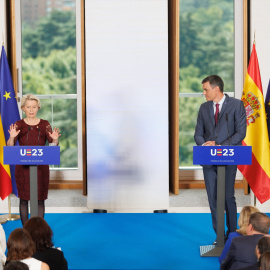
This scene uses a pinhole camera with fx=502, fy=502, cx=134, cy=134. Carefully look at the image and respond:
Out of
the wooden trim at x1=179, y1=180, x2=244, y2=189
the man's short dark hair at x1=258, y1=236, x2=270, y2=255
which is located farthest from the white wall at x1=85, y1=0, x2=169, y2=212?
the man's short dark hair at x1=258, y1=236, x2=270, y2=255

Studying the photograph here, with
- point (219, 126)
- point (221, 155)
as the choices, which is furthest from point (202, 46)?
point (221, 155)

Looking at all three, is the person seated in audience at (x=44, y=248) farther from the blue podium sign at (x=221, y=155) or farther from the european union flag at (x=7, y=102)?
the european union flag at (x=7, y=102)

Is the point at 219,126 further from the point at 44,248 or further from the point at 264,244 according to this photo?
the point at 44,248

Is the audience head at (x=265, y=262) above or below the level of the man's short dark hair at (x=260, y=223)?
above

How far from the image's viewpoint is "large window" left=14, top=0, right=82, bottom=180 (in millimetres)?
8719

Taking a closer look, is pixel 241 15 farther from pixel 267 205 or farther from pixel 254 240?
pixel 254 240

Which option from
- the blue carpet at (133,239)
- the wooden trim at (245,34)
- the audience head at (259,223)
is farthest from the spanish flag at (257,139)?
the audience head at (259,223)

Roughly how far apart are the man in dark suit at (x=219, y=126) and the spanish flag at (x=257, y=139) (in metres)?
1.54

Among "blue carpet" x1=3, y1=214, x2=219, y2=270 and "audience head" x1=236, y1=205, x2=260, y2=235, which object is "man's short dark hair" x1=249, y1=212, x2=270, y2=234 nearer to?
"audience head" x1=236, y1=205, x2=260, y2=235

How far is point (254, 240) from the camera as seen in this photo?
358cm

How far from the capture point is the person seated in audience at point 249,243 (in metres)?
3.59

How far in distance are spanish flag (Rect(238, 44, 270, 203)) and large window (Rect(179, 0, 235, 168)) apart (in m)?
1.86

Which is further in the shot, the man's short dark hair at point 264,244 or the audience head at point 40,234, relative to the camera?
the audience head at point 40,234

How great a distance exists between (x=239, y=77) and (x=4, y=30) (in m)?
3.91
